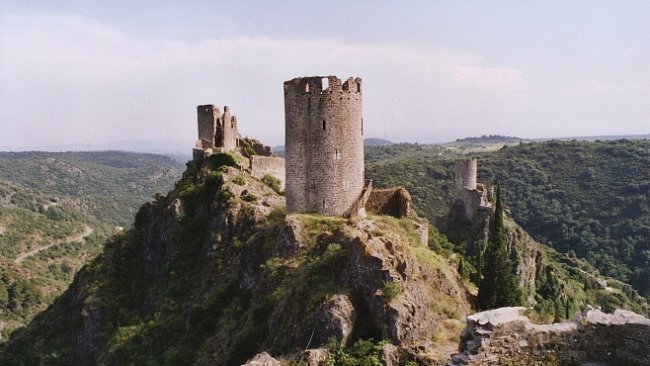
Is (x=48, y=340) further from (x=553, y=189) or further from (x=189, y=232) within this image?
(x=553, y=189)

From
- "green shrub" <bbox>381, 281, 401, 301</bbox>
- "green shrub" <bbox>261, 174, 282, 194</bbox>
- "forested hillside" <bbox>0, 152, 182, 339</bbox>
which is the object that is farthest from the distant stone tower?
"forested hillside" <bbox>0, 152, 182, 339</bbox>

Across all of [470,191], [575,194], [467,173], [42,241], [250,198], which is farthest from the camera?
[575,194]

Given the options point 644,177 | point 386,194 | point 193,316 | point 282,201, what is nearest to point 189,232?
point 282,201

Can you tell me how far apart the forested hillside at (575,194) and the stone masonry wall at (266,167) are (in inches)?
2050

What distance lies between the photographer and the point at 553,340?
13.5m

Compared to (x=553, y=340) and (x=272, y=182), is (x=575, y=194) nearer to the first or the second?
(x=272, y=182)

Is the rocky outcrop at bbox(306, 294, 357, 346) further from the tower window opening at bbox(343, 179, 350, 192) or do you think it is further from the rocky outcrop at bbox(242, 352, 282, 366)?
the tower window opening at bbox(343, 179, 350, 192)

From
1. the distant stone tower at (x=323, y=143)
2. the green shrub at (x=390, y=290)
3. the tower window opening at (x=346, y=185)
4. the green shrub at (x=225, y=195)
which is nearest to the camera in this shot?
the green shrub at (x=390, y=290)

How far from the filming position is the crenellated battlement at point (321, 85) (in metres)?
24.2

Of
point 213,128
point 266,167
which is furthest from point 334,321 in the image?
point 213,128

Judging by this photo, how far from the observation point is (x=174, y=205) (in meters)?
37.1

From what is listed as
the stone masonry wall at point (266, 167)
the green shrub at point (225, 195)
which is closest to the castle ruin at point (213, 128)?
the stone masonry wall at point (266, 167)

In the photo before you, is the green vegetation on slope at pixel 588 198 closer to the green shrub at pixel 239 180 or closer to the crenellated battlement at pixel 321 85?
the green shrub at pixel 239 180

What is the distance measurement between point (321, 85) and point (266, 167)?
767 inches
